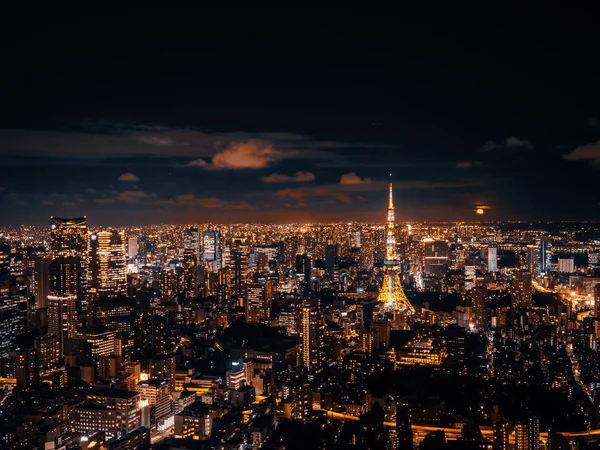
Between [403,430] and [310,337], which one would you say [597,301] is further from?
[403,430]

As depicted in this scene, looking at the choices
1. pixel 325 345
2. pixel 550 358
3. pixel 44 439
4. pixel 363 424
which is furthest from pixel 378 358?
pixel 44 439

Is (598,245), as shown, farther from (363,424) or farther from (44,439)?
(44,439)

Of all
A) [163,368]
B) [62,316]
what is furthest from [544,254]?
[62,316]

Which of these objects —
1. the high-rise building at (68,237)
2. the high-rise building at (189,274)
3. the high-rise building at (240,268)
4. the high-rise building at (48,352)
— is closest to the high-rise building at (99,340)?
the high-rise building at (48,352)

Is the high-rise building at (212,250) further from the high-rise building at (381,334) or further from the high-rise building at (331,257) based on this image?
the high-rise building at (381,334)

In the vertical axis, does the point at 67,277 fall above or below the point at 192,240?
below
